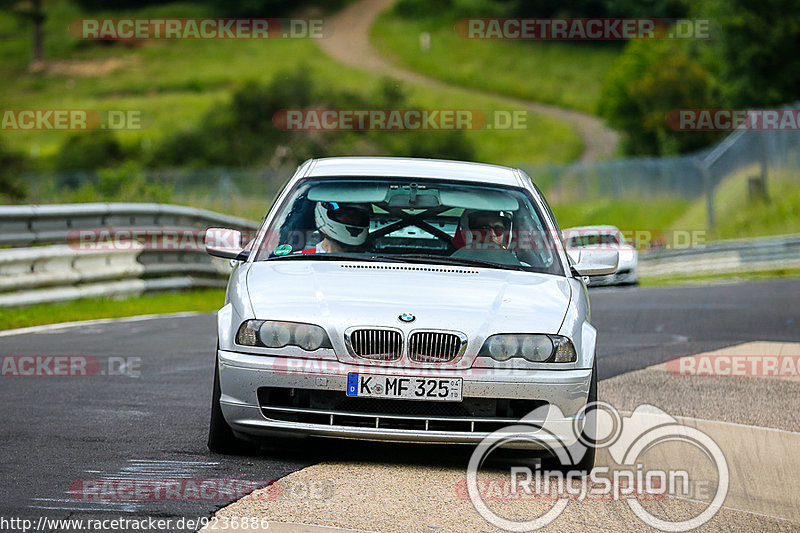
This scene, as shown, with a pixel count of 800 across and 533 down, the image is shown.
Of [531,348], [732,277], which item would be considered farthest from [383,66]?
[531,348]

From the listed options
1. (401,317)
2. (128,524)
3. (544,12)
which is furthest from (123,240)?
(544,12)

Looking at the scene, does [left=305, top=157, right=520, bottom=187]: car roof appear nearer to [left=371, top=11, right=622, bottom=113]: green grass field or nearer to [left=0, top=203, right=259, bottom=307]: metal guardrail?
[left=0, top=203, right=259, bottom=307]: metal guardrail

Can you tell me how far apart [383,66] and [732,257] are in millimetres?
72101

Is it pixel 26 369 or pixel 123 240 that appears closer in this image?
pixel 26 369

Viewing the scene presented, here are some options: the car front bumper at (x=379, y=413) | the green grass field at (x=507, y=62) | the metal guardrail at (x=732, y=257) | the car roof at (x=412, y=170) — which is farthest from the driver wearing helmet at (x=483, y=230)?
the green grass field at (x=507, y=62)

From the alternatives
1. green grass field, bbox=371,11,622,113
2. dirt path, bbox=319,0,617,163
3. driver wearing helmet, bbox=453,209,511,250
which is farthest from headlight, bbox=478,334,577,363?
green grass field, bbox=371,11,622,113

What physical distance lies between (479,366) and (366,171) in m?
1.93

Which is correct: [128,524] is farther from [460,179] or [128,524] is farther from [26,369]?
[26,369]

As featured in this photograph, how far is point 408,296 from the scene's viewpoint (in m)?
6.42

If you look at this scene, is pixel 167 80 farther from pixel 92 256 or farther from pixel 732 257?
pixel 92 256

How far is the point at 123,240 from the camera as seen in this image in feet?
53.6

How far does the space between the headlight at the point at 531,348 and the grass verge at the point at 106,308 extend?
7776 mm

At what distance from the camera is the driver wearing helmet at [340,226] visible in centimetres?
738

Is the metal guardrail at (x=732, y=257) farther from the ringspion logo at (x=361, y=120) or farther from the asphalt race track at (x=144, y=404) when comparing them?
the ringspion logo at (x=361, y=120)
